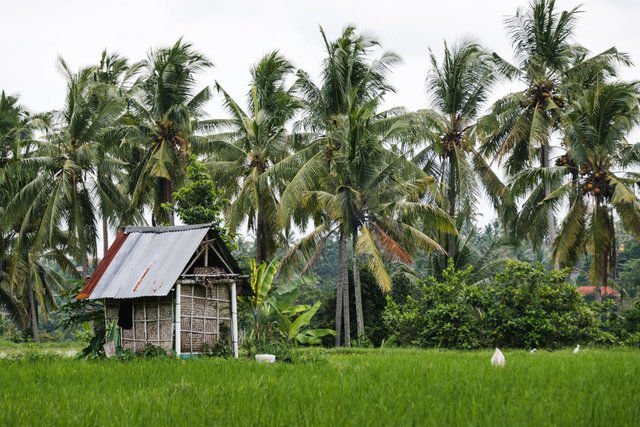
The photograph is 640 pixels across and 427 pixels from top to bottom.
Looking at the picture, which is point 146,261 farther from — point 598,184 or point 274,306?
point 598,184

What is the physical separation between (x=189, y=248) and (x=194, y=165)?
7900 mm

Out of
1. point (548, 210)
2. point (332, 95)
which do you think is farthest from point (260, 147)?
point (548, 210)

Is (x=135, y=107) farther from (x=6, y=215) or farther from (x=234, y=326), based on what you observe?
(x=234, y=326)

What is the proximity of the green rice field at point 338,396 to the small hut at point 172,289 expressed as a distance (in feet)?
13.5

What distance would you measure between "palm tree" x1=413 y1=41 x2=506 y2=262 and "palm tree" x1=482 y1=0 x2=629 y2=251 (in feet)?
2.21

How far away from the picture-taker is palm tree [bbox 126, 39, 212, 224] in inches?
1021

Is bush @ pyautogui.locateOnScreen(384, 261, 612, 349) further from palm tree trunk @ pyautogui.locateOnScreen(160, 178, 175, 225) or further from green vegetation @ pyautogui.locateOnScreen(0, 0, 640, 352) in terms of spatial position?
palm tree trunk @ pyautogui.locateOnScreen(160, 178, 175, 225)

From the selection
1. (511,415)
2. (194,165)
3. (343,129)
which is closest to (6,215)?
(194,165)

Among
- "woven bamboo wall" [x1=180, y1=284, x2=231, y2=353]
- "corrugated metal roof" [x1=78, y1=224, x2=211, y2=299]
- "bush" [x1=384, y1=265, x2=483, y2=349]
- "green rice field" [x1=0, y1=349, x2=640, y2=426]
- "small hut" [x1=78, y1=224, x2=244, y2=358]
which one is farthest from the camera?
"bush" [x1=384, y1=265, x2=483, y2=349]

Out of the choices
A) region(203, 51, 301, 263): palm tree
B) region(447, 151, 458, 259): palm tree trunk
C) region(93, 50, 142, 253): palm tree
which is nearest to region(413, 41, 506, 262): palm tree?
region(447, 151, 458, 259): palm tree trunk

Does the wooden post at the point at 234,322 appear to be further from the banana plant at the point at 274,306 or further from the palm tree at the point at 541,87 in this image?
the palm tree at the point at 541,87

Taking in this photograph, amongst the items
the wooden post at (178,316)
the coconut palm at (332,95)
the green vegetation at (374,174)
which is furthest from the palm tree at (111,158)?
the wooden post at (178,316)

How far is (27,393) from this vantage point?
859cm

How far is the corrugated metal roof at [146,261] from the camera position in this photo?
14828 mm
